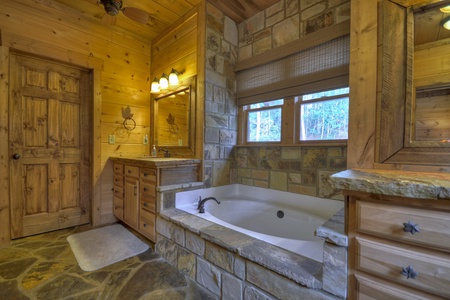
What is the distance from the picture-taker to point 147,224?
2.20 m

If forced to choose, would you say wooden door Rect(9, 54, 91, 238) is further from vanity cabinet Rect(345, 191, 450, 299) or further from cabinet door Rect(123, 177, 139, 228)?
vanity cabinet Rect(345, 191, 450, 299)

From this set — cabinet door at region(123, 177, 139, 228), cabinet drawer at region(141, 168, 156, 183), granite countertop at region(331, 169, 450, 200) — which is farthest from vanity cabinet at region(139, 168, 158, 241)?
granite countertop at region(331, 169, 450, 200)

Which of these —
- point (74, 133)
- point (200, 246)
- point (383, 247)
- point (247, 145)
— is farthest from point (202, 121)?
point (383, 247)

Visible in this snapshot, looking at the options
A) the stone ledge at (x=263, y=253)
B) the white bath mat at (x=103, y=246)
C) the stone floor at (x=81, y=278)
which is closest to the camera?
the stone ledge at (x=263, y=253)

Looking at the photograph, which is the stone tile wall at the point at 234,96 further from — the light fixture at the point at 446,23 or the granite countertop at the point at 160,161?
the light fixture at the point at 446,23

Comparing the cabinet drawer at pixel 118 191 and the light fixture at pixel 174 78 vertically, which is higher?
the light fixture at pixel 174 78

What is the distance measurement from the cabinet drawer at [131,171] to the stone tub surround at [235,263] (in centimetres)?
69

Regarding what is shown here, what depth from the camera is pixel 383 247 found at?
2.80ft

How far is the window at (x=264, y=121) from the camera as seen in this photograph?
240cm

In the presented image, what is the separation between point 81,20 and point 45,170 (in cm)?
199

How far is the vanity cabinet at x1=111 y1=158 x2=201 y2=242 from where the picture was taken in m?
2.10

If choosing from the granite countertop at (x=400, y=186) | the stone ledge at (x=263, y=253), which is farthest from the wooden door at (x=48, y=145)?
the granite countertop at (x=400, y=186)

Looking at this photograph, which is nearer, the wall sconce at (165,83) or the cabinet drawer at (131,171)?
the cabinet drawer at (131,171)

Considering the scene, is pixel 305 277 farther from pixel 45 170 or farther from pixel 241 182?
pixel 45 170
